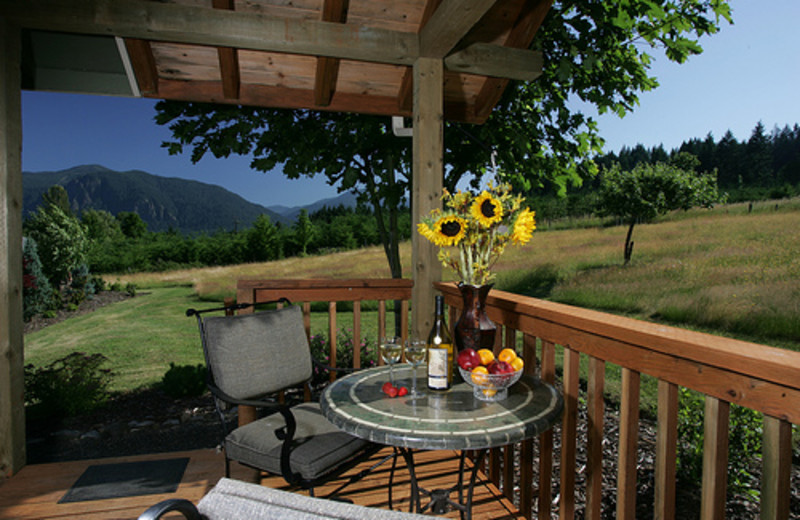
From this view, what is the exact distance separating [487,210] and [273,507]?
1152 millimetres

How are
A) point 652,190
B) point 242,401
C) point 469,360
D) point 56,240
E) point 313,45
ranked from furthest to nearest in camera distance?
point 652,190 < point 56,240 < point 313,45 < point 242,401 < point 469,360

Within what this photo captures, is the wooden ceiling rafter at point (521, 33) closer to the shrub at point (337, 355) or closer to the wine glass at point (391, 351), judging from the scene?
the wine glass at point (391, 351)

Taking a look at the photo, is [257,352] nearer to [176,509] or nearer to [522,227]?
[522,227]

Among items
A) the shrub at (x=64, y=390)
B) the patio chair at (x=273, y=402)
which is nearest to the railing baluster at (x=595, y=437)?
the patio chair at (x=273, y=402)

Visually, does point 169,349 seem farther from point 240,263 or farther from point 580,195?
point 580,195

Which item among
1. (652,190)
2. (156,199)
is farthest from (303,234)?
(652,190)

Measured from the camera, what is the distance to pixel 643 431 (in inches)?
150

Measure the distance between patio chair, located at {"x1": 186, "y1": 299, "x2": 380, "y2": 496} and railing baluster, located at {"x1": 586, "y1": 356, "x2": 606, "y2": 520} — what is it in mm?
738

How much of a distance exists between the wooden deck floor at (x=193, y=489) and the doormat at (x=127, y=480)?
0.12 feet

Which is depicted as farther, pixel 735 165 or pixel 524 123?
pixel 735 165

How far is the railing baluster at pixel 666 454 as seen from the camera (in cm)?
111

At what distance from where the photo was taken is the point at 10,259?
2129 millimetres

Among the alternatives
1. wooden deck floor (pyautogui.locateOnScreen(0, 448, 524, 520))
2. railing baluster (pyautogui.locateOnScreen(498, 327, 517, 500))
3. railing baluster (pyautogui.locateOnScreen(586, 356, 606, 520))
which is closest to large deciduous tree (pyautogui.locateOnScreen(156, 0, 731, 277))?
railing baluster (pyautogui.locateOnScreen(498, 327, 517, 500))

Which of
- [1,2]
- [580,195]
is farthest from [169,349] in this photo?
[580,195]
